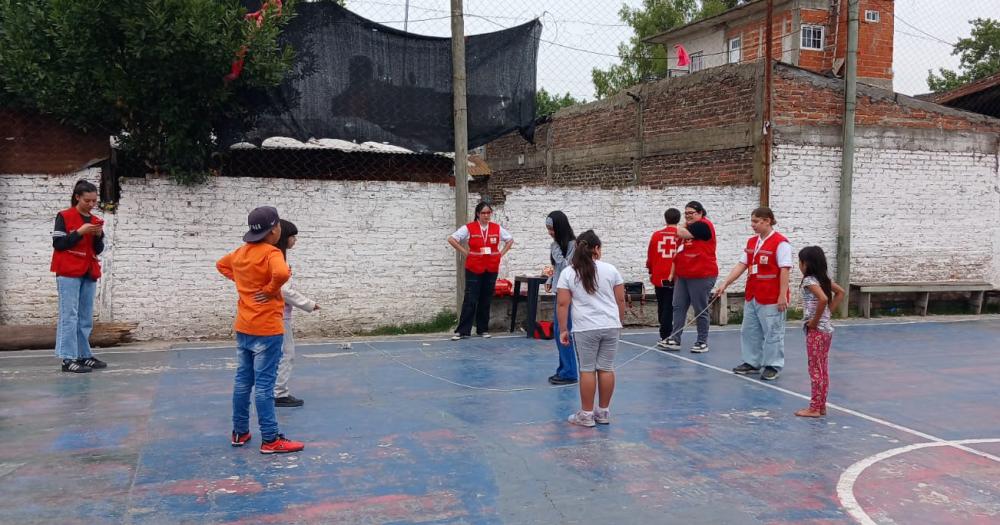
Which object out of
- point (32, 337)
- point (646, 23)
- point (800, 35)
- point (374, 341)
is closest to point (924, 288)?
point (374, 341)

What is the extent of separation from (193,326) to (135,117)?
2677 millimetres

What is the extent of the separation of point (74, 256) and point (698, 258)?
21.8ft

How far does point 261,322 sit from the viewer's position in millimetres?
5461

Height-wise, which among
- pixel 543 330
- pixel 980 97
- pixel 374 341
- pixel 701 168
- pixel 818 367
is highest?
pixel 980 97

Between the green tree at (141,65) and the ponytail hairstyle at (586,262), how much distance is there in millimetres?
5539

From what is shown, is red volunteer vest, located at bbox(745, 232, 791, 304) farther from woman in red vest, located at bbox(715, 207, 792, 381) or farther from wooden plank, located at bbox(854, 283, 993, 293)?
wooden plank, located at bbox(854, 283, 993, 293)

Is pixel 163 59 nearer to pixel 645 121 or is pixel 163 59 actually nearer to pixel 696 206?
pixel 696 206

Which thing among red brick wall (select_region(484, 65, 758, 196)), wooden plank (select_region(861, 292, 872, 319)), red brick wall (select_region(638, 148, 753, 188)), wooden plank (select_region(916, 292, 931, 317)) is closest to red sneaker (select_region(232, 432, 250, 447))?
red brick wall (select_region(484, 65, 758, 196))

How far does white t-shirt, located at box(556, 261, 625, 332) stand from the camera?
6148 mm

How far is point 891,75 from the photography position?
25953 millimetres

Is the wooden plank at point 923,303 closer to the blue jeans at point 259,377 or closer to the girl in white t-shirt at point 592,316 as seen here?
the girl in white t-shirt at point 592,316

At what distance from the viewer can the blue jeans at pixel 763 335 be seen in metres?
8.19

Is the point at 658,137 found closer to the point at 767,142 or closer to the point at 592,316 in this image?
the point at 767,142

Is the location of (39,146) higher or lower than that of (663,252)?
higher
